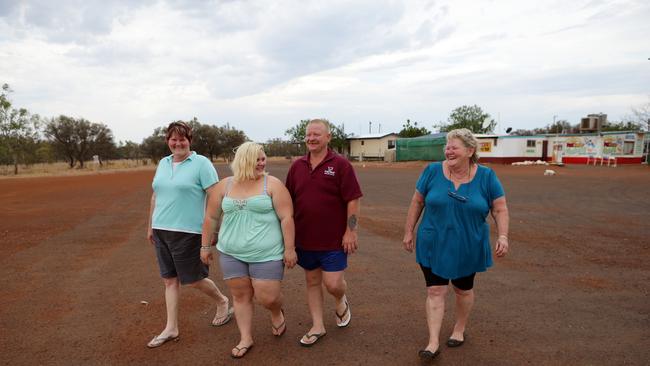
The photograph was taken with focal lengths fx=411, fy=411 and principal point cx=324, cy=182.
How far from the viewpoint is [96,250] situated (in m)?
6.77

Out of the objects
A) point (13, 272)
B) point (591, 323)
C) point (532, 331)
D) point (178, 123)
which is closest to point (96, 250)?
point (13, 272)

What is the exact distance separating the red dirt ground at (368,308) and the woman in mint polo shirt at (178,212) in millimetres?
556

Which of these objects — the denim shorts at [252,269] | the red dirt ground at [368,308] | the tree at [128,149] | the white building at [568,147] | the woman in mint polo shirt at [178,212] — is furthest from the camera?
the tree at [128,149]

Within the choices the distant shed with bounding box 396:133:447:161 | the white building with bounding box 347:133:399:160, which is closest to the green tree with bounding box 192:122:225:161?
the white building with bounding box 347:133:399:160

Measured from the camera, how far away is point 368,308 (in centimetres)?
416

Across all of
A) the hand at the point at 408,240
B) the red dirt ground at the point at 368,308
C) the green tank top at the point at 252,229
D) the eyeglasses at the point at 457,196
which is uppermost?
the eyeglasses at the point at 457,196

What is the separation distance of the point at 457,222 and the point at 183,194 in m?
2.17

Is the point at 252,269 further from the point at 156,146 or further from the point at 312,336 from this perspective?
the point at 156,146

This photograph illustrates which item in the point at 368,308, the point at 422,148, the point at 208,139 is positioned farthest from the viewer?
the point at 208,139

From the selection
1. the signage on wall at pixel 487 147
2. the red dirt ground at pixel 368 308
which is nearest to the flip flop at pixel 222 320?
the red dirt ground at pixel 368 308

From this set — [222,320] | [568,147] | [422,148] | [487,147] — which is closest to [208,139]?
[422,148]

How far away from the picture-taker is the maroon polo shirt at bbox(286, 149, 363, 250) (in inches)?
127

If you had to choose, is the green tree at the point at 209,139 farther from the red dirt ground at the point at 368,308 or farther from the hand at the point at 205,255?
the hand at the point at 205,255

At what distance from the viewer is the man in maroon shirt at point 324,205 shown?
323cm
